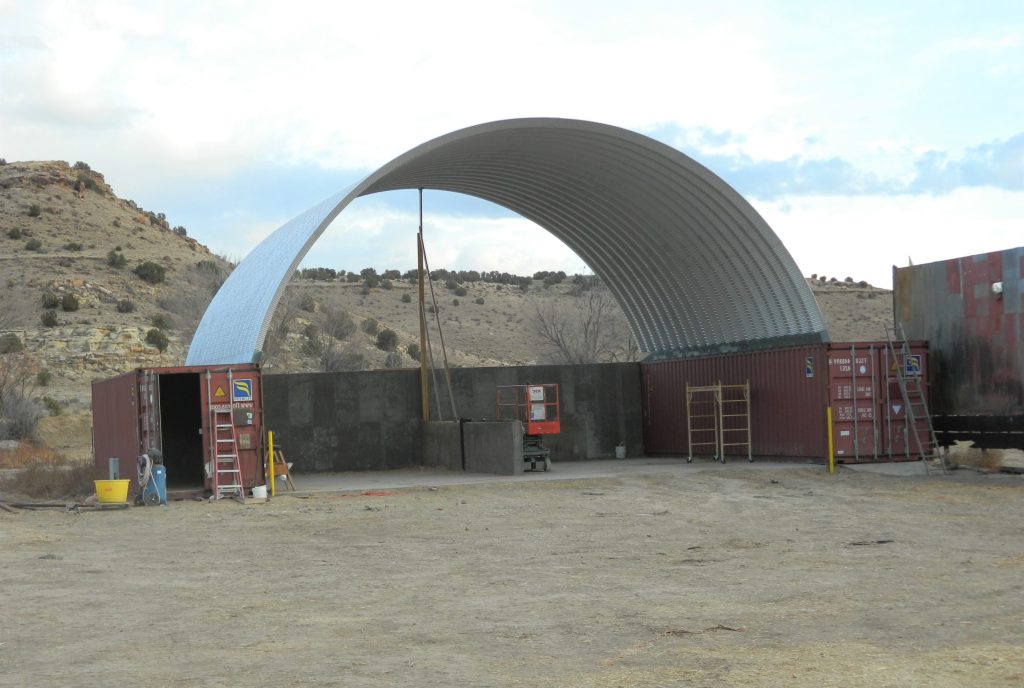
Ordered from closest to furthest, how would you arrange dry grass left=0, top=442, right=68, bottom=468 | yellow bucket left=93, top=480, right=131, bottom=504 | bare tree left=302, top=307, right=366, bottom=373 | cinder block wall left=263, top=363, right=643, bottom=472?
yellow bucket left=93, top=480, right=131, bottom=504 < cinder block wall left=263, top=363, right=643, bottom=472 < dry grass left=0, top=442, right=68, bottom=468 < bare tree left=302, top=307, right=366, bottom=373

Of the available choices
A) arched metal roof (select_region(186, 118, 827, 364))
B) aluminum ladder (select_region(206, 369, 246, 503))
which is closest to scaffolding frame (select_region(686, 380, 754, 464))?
arched metal roof (select_region(186, 118, 827, 364))

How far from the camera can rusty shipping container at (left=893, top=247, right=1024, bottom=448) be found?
76.8ft

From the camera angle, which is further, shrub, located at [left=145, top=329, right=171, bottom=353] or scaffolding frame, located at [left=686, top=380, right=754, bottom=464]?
shrub, located at [left=145, top=329, right=171, bottom=353]

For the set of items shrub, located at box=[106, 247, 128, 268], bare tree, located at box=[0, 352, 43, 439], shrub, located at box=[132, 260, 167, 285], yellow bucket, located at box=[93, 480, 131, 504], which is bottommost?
yellow bucket, located at box=[93, 480, 131, 504]

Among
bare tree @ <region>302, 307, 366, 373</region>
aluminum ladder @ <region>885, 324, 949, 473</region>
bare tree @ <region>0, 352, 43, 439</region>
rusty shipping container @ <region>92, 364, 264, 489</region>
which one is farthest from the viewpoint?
bare tree @ <region>302, 307, 366, 373</region>

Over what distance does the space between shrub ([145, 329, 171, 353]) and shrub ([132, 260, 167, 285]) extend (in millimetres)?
12921

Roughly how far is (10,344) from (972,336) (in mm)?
45023

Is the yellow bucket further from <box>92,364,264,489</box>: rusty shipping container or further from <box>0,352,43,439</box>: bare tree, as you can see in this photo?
<box>0,352,43,439</box>: bare tree

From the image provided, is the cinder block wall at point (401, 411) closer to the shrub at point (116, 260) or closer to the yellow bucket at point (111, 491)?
the yellow bucket at point (111, 491)

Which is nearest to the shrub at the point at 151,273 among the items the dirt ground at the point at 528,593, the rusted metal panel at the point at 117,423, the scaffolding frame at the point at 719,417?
the rusted metal panel at the point at 117,423

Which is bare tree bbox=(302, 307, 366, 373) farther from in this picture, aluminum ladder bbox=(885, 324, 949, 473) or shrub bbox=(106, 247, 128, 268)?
aluminum ladder bbox=(885, 324, 949, 473)

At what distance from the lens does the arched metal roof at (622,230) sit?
24.9 metres

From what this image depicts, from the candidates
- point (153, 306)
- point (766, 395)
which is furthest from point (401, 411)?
point (153, 306)

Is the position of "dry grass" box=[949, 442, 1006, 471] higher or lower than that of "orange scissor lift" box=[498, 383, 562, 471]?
lower
